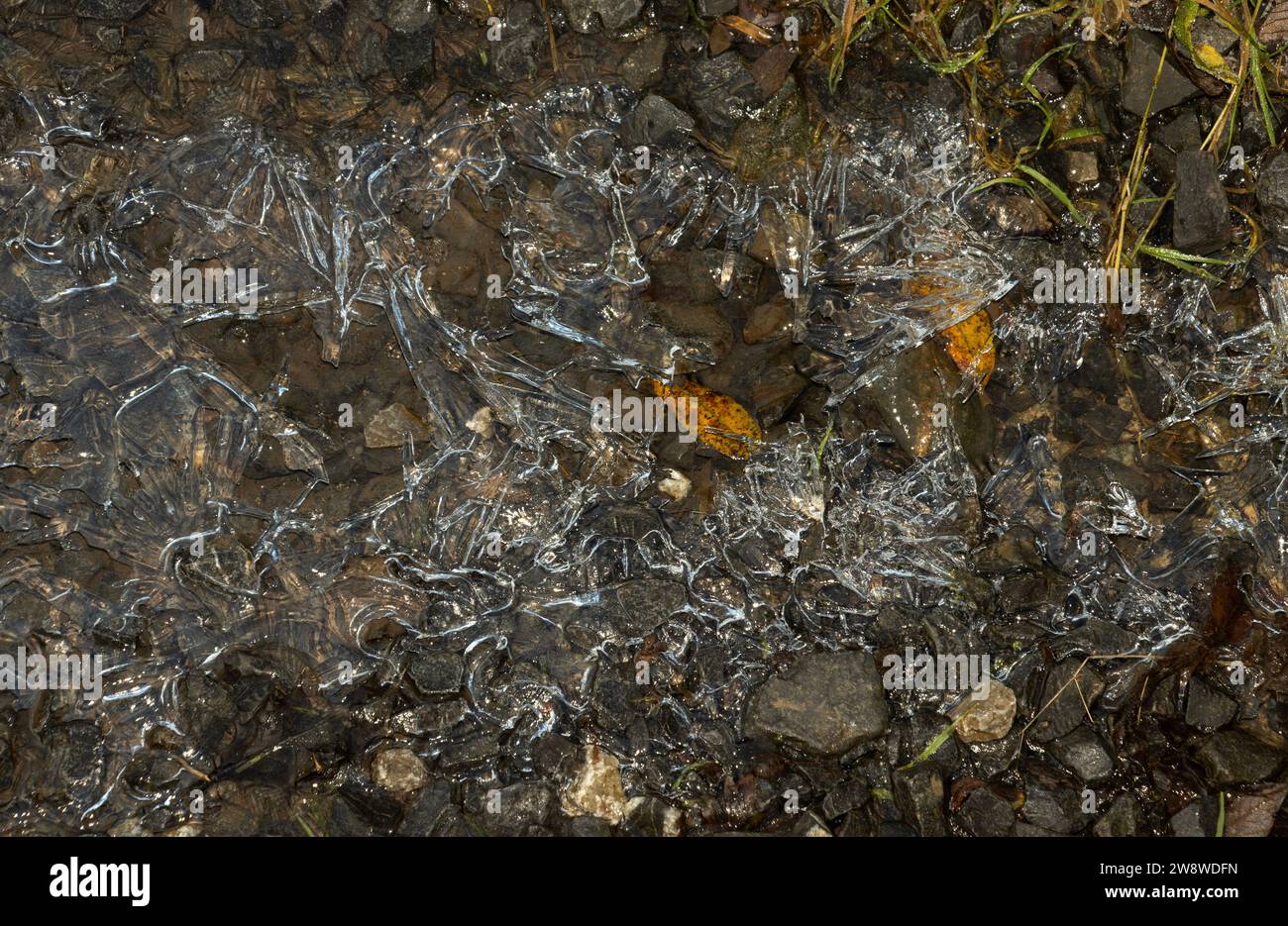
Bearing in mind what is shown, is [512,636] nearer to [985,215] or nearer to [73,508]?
[73,508]

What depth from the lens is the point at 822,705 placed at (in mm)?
3150

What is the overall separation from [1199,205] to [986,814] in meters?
2.10

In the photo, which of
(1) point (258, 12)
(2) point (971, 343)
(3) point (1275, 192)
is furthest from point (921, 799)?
Result: (1) point (258, 12)

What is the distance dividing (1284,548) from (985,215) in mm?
1484

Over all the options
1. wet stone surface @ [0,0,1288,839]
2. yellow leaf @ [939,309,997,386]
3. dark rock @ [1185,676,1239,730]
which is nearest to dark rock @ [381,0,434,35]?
wet stone surface @ [0,0,1288,839]

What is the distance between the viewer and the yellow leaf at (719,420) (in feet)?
10.7

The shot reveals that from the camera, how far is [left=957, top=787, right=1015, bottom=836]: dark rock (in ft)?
10.2

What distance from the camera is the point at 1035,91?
3.28 metres

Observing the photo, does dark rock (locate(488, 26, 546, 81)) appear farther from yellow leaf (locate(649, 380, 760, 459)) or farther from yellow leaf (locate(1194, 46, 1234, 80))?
yellow leaf (locate(1194, 46, 1234, 80))
